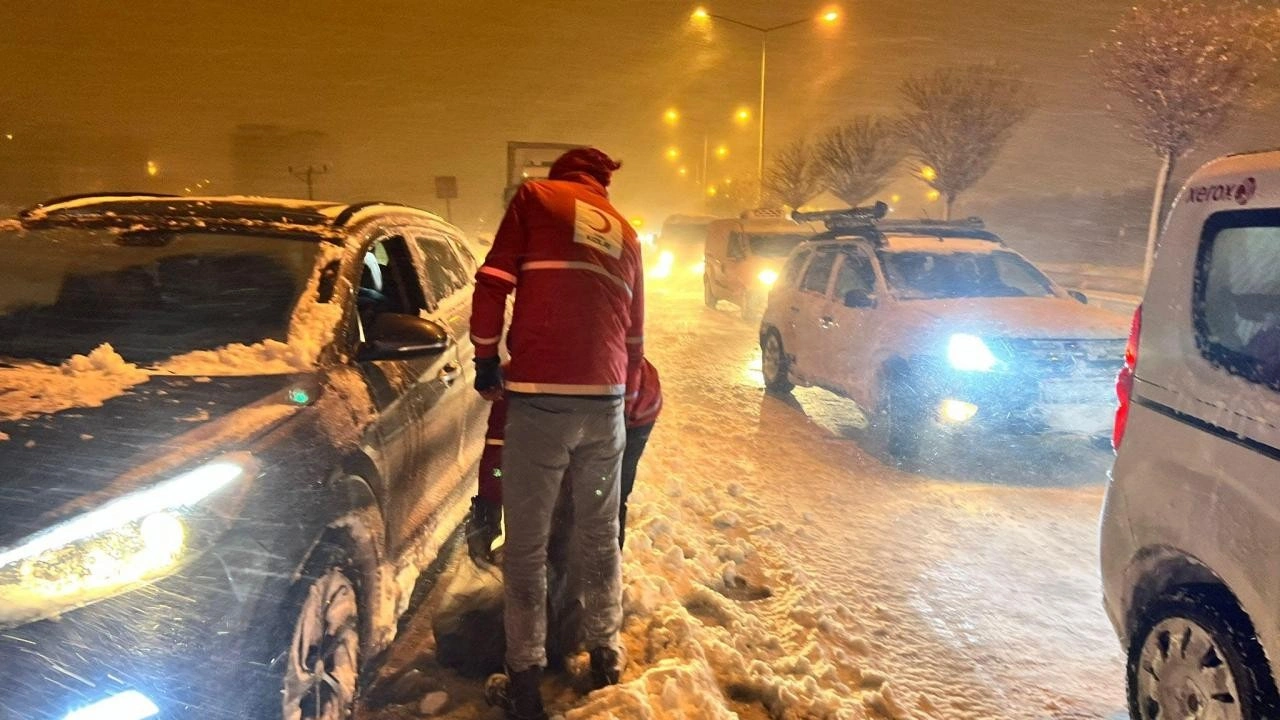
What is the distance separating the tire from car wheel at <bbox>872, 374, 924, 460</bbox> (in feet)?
15.6

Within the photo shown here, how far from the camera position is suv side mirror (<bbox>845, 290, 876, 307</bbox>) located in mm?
7070

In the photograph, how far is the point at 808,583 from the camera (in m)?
4.25

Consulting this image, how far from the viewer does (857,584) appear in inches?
170

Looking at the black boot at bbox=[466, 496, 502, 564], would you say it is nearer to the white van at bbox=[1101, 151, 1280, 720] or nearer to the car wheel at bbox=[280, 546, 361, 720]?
the car wheel at bbox=[280, 546, 361, 720]

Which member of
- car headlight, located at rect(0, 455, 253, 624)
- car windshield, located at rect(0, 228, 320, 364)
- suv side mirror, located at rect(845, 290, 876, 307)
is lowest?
car headlight, located at rect(0, 455, 253, 624)

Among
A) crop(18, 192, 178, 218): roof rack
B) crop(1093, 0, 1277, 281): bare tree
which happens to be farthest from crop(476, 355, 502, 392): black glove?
crop(1093, 0, 1277, 281): bare tree

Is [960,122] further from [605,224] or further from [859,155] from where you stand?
[605,224]

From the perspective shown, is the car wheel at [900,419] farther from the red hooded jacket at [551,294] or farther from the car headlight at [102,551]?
the car headlight at [102,551]

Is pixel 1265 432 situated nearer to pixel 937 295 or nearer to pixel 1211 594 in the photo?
pixel 1211 594

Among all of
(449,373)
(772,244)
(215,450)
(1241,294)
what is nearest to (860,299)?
(449,373)

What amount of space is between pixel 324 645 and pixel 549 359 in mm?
1095

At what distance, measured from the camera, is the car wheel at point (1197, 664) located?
2238 millimetres

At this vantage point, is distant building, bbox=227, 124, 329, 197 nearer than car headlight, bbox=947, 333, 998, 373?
No

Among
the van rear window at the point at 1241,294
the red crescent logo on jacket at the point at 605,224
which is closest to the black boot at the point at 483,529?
the red crescent logo on jacket at the point at 605,224
